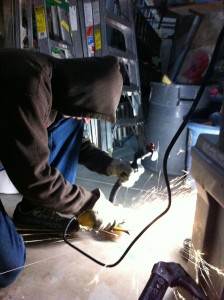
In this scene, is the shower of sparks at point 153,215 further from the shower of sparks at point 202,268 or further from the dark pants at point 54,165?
the dark pants at point 54,165

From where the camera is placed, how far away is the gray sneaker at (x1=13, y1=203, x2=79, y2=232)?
1680 mm

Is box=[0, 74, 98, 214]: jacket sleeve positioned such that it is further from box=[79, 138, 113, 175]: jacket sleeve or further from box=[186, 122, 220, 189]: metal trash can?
box=[186, 122, 220, 189]: metal trash can

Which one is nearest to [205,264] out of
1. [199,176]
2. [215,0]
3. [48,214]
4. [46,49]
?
[199,176]

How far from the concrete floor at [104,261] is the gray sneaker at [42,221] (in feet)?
0.33

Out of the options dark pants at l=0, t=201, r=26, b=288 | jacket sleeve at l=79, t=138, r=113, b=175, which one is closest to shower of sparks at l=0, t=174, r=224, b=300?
dark pants at l=0, t=201, r=26, b=288

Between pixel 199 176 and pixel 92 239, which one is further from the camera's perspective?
pixel 92 239

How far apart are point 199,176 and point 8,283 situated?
0.96 m

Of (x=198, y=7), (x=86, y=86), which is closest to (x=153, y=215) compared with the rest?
(x=86, y=86)

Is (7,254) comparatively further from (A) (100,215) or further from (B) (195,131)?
(B) (195,131)

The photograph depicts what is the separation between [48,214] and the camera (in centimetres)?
172

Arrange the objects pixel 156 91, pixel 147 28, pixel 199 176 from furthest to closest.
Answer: pixel 147 28
pixel 156 91
pixel 199 176

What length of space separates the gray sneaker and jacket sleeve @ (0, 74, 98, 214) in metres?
0.57

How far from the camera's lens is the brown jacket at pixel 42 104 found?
1017mm

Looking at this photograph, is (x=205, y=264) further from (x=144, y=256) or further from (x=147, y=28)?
(x=147, y=28)
